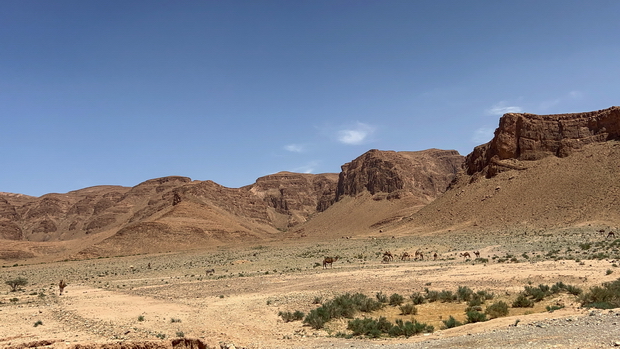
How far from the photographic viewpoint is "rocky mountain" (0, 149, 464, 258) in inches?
4008

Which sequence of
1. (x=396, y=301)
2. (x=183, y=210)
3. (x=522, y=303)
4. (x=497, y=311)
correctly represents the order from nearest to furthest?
(x=497, y=311)
(x=522, y=303)
(x=396, y=301)
(x=183, y=210)

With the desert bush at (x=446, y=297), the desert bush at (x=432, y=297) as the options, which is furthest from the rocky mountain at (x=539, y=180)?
the desert bush at (x=446, y=297)

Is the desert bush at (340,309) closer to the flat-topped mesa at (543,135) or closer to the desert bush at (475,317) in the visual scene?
the desert bush at (475,317)

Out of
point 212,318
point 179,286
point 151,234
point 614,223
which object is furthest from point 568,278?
point 151,234

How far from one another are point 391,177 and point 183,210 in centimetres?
6335

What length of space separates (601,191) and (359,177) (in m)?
89.4

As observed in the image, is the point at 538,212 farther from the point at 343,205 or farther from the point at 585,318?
the point at 343,205

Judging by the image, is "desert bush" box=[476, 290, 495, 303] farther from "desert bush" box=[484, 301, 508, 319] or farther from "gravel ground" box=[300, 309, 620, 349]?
"gravel ground" box=[300, 309, 620, 349]

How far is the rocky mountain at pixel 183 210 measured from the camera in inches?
4008

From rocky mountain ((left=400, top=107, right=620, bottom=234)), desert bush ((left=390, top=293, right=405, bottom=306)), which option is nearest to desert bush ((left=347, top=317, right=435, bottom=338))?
desert bush ((left=390, top=293, right=405, bottom=306))

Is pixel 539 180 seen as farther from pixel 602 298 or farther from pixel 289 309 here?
pixel 289 309

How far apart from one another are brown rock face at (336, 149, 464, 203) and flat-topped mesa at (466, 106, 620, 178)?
4183cm

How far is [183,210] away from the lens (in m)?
117

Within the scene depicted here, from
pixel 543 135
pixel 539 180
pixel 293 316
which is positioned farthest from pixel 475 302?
pixel 543 135
